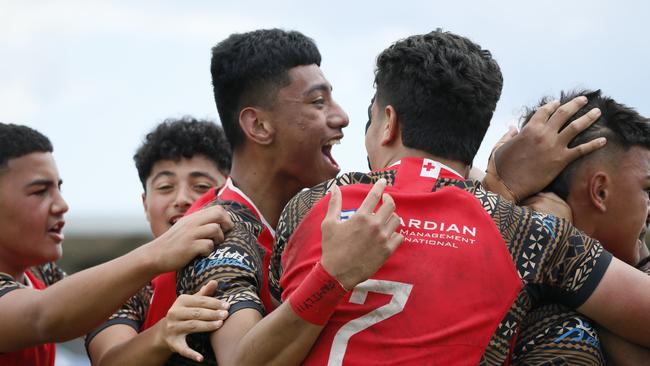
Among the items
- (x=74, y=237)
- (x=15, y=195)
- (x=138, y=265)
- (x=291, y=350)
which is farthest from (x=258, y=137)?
(x=74, y=237)

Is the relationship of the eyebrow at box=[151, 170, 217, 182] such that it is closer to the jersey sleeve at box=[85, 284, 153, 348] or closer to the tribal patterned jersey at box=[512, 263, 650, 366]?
the jersey sleeve at box=[85, 284, 153, 348]

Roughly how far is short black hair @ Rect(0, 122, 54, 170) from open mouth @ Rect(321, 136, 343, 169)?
1.88m

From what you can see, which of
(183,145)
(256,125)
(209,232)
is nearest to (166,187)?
(183,145)

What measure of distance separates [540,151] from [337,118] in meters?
1.38

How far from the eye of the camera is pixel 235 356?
3596 millimetres

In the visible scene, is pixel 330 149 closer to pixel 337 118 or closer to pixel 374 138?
pixel 337 118

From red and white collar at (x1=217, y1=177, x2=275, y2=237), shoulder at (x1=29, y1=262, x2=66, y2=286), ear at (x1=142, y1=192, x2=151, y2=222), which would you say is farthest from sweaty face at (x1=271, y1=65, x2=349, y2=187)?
shoulder at (x1=29, y1=262, x2=66, y2=286)

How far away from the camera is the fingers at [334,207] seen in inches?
135

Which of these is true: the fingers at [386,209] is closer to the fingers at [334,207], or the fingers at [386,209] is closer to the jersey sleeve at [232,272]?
the fingers at [334,207]

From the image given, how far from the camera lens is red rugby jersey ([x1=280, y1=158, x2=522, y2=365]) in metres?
3.51

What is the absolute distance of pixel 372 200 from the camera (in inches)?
134

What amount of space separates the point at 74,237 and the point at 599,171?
73.5ft

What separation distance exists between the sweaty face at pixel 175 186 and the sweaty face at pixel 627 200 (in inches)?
124

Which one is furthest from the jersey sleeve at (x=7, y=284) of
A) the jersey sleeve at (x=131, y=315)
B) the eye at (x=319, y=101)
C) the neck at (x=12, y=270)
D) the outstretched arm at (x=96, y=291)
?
the eye at (x=319, y=101)
